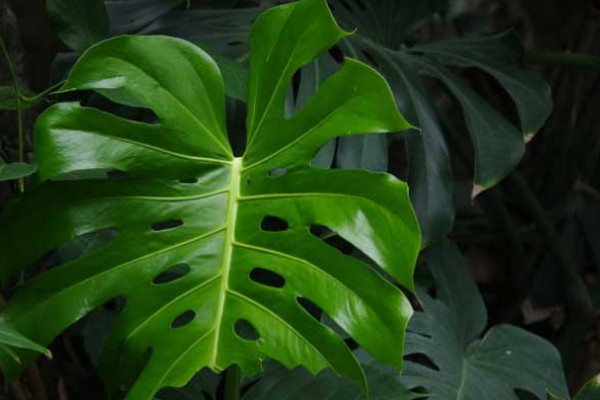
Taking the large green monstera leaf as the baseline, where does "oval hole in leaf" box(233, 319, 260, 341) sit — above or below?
below

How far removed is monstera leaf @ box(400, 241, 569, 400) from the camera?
101 centimetres

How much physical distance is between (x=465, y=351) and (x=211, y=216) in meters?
0.45

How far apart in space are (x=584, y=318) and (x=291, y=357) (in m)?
0.83

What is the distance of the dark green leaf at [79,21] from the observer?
958mm

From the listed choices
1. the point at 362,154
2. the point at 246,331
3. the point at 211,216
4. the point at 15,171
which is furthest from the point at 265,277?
the point at 15,171

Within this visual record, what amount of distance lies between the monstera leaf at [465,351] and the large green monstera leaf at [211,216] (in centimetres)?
26

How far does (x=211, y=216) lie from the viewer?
81 cm

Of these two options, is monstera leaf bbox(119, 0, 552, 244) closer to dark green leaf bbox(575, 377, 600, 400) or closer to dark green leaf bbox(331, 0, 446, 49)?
dark green leaf bbox(331, 0, 446, 49)

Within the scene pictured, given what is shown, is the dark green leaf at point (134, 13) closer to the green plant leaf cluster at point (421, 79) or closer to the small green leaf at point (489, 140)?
the green plant leaf cluster at point (421, 79)

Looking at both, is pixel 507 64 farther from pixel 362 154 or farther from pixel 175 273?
pixel 175 273

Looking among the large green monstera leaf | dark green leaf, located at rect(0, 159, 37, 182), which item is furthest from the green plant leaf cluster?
dark green leaf, located at rect(0, 159, 37, 182)

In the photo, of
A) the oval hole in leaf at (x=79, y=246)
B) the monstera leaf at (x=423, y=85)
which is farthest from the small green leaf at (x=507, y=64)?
the oval hole in leaf at (x=79, y=246)

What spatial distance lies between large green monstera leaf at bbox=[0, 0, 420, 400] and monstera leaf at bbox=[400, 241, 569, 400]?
0.26 m

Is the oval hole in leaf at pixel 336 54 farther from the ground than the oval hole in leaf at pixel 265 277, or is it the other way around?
the oval hole in leaf at pixel 336 54
